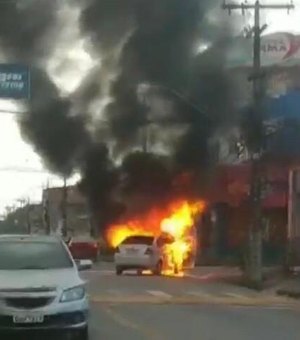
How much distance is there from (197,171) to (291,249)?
13647 millimetres

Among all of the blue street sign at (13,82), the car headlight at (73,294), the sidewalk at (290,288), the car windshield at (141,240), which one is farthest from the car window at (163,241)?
the car headlight at (73,294)

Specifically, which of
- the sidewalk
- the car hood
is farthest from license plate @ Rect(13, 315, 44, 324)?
the sidewalk

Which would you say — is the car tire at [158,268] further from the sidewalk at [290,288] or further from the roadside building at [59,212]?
the roadside building at [59,212]

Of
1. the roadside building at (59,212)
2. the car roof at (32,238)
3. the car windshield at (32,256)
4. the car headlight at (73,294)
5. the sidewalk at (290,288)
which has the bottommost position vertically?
the sidewalk at (290,288)

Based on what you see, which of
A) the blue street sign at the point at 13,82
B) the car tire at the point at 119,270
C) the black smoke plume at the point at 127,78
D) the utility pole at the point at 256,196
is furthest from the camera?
the black smoke plume at the point at 127,78

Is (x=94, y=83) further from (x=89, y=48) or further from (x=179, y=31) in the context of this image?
(x=179, y=31)

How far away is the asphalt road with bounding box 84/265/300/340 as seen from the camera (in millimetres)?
15469

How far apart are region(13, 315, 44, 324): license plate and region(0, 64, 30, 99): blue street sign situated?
1919cm

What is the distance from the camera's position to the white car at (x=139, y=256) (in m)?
37.4

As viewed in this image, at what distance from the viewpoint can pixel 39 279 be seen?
13.0 meters

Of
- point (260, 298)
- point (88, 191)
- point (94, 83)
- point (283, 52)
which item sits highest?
point (283, 52)

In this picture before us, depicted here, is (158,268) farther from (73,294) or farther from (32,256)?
(73,294)

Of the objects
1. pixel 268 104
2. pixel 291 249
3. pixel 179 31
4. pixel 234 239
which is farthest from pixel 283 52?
pixel 291 249

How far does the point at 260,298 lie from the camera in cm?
2569
